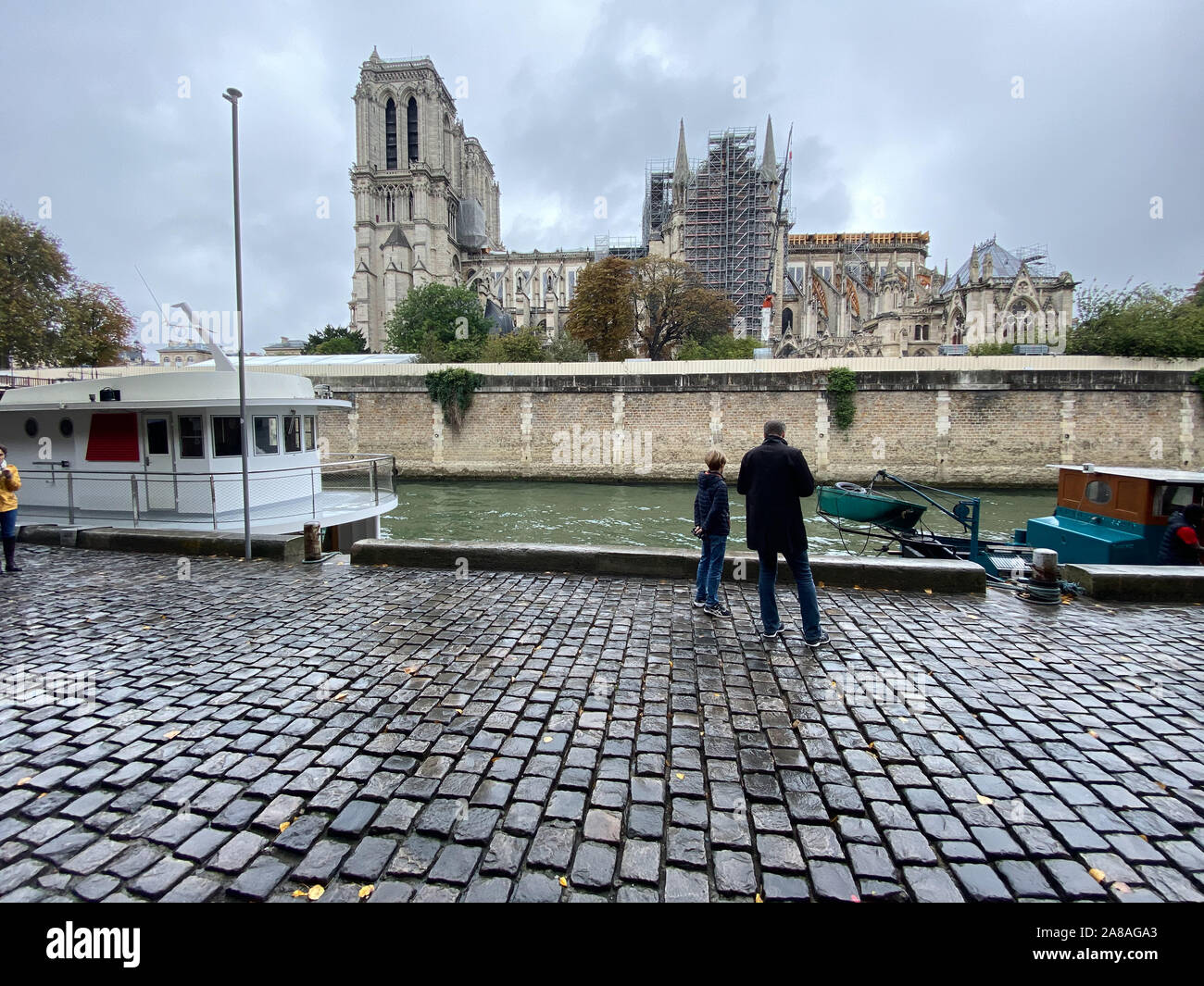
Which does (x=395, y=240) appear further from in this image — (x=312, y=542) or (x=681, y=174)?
(x=312, y=542)

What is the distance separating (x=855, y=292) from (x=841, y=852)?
206 feet

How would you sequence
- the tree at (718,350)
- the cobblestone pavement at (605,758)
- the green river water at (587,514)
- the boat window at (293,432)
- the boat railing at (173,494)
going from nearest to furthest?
the cobblestone pavement at (605,758) < the boat railing at (173,494) < the boat window at (293,432) < the green river water at (587,514) < the tree at (718,350)

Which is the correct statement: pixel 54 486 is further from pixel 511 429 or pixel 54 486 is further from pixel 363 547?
pixel 511 429

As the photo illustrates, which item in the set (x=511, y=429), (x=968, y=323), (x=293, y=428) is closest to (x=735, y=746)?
(x=293, y=428)

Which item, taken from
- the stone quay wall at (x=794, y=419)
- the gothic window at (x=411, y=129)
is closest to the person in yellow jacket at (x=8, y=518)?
the stone quay wall at (x=794, y=419)

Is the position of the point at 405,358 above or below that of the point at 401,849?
above

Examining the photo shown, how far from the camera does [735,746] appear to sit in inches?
131

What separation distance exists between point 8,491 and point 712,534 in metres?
8.37

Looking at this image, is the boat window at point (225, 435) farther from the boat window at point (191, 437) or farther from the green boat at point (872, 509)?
the green boat at point (872, 509)

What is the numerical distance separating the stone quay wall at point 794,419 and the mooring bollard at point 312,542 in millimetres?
19758

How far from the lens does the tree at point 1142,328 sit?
2556 centimetres

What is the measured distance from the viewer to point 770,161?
5966 cm

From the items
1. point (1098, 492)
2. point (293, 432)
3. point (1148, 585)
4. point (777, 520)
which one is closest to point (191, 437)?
point (293, 432)
